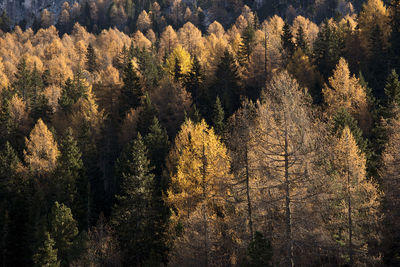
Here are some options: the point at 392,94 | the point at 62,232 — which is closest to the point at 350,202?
the point at 392,94

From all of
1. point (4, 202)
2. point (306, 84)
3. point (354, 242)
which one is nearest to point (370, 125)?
point (306, 84)

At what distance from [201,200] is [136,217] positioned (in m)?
9.57

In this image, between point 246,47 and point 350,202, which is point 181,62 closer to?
point 246,47

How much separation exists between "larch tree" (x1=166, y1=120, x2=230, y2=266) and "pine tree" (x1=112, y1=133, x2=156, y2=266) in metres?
4.55

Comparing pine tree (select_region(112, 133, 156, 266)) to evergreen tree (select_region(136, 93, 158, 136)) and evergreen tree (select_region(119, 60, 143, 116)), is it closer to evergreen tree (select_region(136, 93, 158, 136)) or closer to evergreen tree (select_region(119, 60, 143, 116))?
evergreen tree (select_region(136, 93, 158, 136))

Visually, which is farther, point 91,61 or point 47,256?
point 91,61

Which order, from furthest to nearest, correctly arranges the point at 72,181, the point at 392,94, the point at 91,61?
the point at 91,61 → the point at 72,181 → the point at 392,94

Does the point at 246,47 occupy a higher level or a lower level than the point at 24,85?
higher

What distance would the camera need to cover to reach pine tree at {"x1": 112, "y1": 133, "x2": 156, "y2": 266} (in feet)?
124

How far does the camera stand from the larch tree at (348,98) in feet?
143

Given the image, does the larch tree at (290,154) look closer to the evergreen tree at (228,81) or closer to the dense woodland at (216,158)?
the dense woodland at (216,158)

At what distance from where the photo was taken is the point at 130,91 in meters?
61.7

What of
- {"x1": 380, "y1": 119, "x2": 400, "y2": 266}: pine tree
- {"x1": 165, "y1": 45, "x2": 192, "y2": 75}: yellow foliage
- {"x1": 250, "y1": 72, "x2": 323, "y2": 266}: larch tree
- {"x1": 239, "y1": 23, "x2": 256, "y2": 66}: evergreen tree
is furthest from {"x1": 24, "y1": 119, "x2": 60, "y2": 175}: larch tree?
{"x1": 380, "y1": 119, "x2": 400, "y2": 266}: pine tree

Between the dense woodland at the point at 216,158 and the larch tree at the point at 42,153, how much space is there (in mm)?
193
